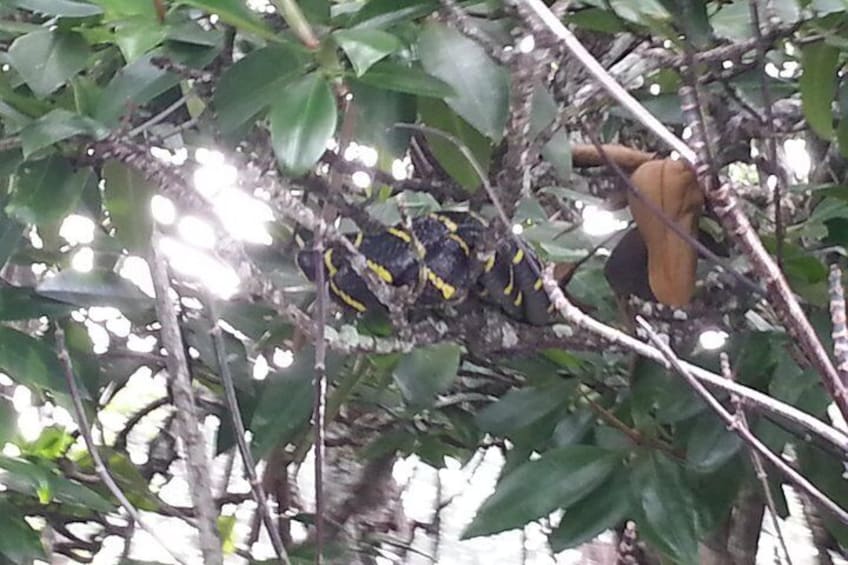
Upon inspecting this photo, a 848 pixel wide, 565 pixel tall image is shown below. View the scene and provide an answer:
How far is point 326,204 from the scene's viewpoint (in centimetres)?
65

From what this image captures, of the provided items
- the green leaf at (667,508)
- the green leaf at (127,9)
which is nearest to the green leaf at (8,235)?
the green leaf at (127,9)

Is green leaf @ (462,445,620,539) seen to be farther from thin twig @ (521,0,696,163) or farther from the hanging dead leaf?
thin twig @ (521,0,696,163)

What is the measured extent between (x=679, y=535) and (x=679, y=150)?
0.47 meters

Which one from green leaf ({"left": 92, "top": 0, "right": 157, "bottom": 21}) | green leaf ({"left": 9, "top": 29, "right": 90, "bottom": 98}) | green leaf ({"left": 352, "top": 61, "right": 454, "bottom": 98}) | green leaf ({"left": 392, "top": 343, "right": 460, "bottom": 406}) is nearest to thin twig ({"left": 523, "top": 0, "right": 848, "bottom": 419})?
green leaf ({"left": 352, "top": 61, "right": 454, "bottom": 98})

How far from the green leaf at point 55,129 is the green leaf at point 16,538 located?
1.06 ft

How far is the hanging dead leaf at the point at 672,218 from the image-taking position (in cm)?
73

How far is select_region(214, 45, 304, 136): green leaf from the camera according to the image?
54 centimetres

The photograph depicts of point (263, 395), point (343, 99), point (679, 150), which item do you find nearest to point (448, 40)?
point (343, 99)

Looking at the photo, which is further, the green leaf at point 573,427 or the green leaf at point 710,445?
the green leaf at point 573,427

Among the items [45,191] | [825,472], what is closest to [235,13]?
[45,191]

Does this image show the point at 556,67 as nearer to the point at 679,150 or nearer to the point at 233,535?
the point at 679,150

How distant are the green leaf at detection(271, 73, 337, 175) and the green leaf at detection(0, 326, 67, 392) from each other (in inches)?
14.1

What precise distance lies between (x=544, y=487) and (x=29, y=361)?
1.33 feet

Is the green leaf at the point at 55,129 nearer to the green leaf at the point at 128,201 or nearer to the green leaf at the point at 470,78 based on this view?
the green leaf at the point at 128,201
